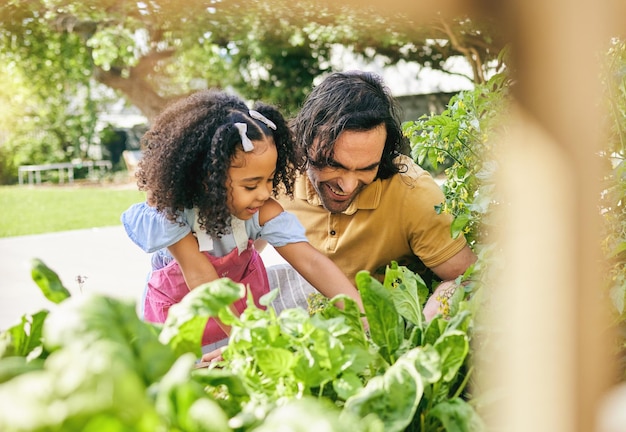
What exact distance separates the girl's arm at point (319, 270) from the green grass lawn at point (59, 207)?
5.91m

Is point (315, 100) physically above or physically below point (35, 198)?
above

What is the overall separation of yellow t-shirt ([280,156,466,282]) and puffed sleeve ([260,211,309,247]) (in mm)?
317

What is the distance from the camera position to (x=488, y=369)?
0.81 metres

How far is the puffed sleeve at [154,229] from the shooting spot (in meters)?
1.45

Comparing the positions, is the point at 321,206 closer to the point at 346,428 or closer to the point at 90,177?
the point at 346,428

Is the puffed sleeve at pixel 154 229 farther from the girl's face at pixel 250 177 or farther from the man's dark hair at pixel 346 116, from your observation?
the man's dark hair at pixel 346 116

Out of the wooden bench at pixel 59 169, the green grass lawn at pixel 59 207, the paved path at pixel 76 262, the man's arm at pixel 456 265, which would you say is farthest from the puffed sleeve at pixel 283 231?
the wooden bench at pixel 59 169

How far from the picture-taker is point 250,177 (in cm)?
140

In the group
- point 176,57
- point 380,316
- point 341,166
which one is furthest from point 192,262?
point 176,57

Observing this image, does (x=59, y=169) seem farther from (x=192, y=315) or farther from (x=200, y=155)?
(x=192, y=315)

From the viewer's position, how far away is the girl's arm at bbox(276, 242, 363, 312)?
1.38 meters

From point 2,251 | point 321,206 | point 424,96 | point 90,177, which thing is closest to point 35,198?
point 90,177

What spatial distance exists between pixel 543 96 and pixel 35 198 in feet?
33.2

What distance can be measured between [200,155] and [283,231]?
24 cm
